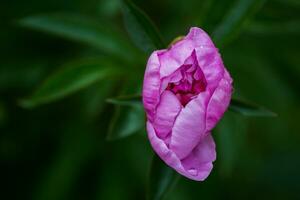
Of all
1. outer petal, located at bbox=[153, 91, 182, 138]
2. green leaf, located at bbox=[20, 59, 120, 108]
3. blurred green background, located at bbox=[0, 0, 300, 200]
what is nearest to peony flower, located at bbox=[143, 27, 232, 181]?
outer petal, located at bbox=[153, 91, 182, 138]

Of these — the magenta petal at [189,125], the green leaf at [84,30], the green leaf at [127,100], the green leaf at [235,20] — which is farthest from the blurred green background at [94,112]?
the magenta petal at [189,125]

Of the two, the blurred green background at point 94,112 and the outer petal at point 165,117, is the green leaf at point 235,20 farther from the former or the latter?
the blurred green background at point 94,112

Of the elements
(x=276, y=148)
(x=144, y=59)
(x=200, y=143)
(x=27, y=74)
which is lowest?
(x=276, y=148)

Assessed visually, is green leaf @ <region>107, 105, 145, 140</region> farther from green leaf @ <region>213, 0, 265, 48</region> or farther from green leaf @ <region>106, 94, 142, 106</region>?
green leaf @ <region>213, 0, 265, 48</region>

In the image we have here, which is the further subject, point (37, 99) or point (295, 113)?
point (295, 113)

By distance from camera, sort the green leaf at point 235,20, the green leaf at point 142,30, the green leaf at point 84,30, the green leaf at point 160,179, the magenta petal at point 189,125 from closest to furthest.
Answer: the magenta petal at point 189,125
the green leaf at point 160,179
the green leaf at point 142,30
the green leaf at point 235,20
the green leaf at point 84,30

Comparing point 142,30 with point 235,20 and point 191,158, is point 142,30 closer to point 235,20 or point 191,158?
point 235,20

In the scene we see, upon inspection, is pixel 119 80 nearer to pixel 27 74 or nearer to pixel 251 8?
pixel 27 74

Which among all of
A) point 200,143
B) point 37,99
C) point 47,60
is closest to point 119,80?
point 47,60
